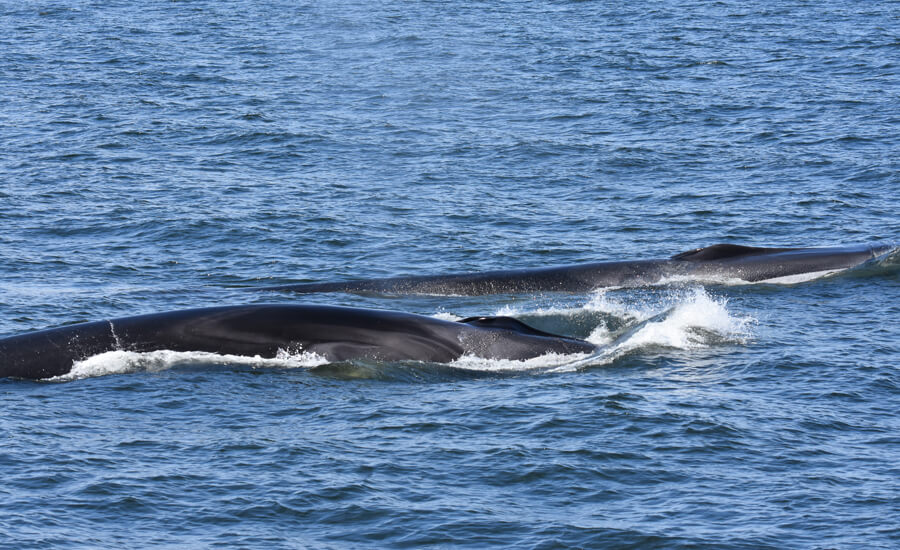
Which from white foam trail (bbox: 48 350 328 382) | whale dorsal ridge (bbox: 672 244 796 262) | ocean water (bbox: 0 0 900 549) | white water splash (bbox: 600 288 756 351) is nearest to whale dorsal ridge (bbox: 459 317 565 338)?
ocean water (bbox: 0 0 900 549)

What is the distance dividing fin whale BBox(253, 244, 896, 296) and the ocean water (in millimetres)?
453

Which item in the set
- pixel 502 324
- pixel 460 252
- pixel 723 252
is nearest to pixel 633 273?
pixel 723 252

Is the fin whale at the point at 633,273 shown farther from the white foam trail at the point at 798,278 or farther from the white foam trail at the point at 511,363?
the white foam trail at the point at 511,363

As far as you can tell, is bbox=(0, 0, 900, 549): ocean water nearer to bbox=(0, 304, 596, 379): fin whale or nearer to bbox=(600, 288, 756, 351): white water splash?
bbox=(600, 288, 756, 351): white water splash

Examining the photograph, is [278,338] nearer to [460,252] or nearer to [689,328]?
[689,328]

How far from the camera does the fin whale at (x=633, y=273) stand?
2686 centimetres

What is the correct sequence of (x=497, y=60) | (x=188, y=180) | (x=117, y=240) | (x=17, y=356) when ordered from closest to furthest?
(x=17, y=356) < (x=117, y=240) < (x=188, y=180) < (x=497, y=60)

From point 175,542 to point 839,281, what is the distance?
15800 mm

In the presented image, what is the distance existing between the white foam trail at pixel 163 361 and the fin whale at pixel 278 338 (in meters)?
0.08

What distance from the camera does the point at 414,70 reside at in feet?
182

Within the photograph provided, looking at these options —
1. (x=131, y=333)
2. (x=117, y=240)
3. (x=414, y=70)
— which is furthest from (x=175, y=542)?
(x=414, y=70)

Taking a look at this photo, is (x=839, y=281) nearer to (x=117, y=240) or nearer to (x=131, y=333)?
(x=131, y=333)

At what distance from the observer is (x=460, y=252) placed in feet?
101

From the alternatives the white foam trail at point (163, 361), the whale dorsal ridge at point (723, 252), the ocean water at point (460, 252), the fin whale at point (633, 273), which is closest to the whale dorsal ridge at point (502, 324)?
the ocean water at point (460, 252)
